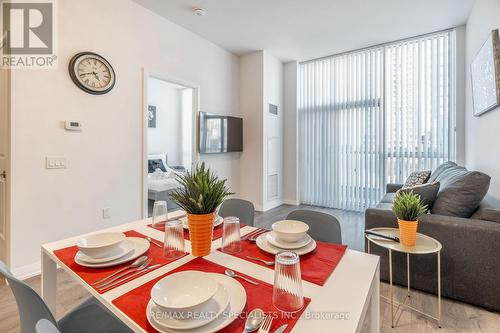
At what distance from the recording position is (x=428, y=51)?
13.2 ft

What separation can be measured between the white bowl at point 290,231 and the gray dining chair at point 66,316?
73cm

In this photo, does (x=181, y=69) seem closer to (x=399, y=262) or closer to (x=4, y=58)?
(x=4, y=58)

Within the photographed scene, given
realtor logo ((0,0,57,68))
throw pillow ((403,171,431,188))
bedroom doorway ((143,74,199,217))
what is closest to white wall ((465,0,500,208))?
throw pillow ((403,171,431,188))

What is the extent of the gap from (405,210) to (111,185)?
2.83 metres

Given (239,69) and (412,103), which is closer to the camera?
(412,103)

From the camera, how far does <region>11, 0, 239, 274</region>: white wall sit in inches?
89.4

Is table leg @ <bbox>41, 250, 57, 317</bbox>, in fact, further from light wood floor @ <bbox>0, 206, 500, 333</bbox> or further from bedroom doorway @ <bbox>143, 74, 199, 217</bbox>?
bedroom doorway @ <bbox>143, 74, 199, 217</bbox>

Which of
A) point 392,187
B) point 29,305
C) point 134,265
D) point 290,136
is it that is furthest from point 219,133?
point 29,305

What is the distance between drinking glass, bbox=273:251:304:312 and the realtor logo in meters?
2.83

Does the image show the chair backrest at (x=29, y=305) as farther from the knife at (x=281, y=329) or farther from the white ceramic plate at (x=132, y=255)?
the knife at (x=281, y=329)

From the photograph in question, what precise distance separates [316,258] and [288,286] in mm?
362

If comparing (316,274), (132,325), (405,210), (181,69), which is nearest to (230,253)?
(316,274)

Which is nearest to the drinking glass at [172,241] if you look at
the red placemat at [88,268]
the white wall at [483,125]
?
the red placemat at [88,268]

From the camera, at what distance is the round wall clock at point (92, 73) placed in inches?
100.0
